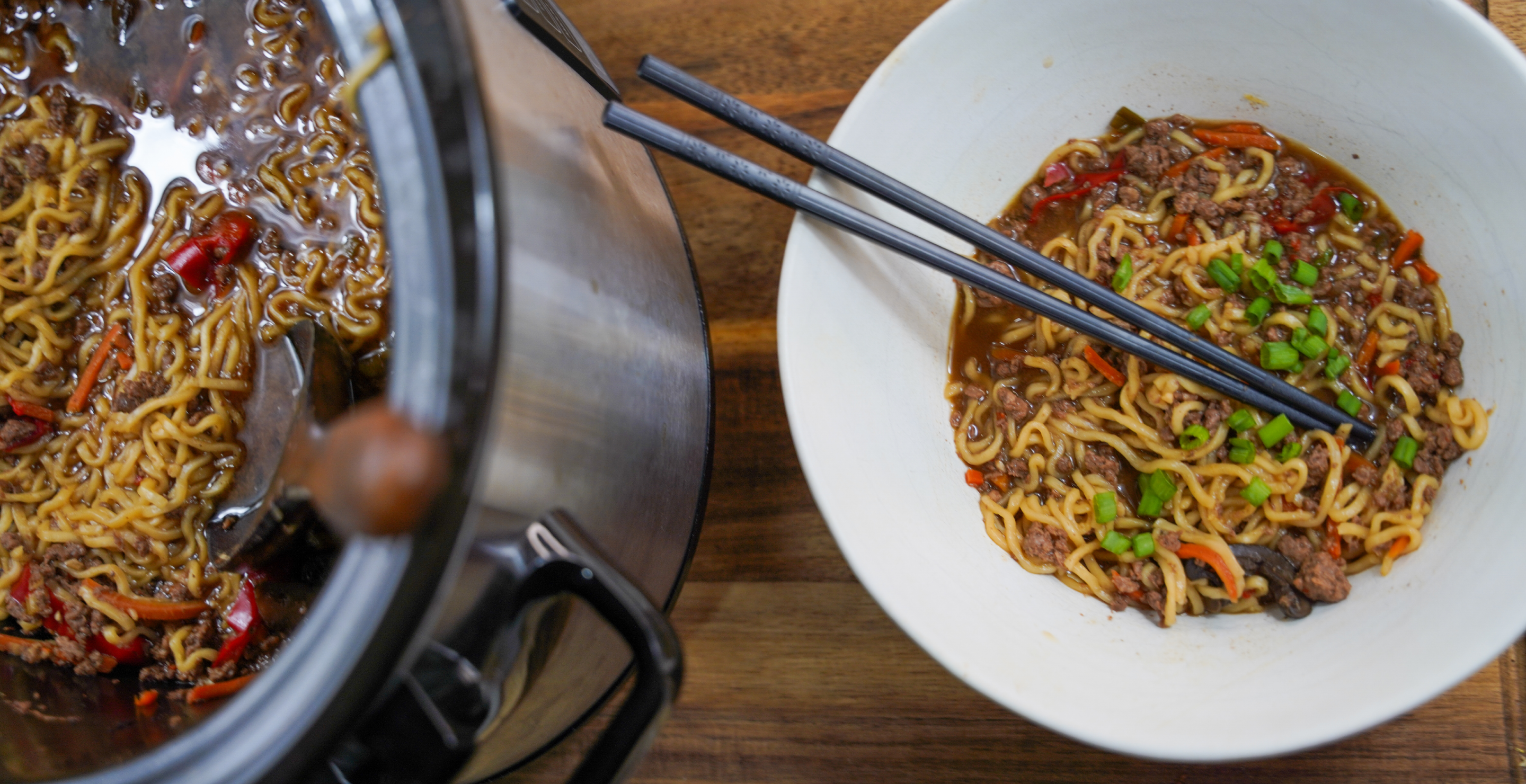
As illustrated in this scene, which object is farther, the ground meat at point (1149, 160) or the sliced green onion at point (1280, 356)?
the ground meat at point (1149, 160)

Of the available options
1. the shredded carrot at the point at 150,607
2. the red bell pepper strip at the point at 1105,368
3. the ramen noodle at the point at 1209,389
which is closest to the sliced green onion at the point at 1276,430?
the ramen noodle at the point at 1209,389

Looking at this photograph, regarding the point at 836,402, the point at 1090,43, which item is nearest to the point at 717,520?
the point at 836,402

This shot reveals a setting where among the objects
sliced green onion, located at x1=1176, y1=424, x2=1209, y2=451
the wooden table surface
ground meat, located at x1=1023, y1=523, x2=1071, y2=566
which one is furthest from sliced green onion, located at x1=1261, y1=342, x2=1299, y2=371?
the wooden table surface

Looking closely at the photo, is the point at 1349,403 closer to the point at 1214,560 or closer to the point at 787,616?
the point at 1214,560

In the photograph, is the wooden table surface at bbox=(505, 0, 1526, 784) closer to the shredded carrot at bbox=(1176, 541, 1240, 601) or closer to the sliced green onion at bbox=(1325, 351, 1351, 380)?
the shredded carrot at bbox=(1176, 541, 1240, 601)

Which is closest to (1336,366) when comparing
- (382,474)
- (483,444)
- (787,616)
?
(787,616)

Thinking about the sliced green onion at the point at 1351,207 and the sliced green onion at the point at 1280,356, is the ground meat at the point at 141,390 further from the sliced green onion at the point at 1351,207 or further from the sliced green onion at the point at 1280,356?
the sliced green onion at the point at 1351,207
